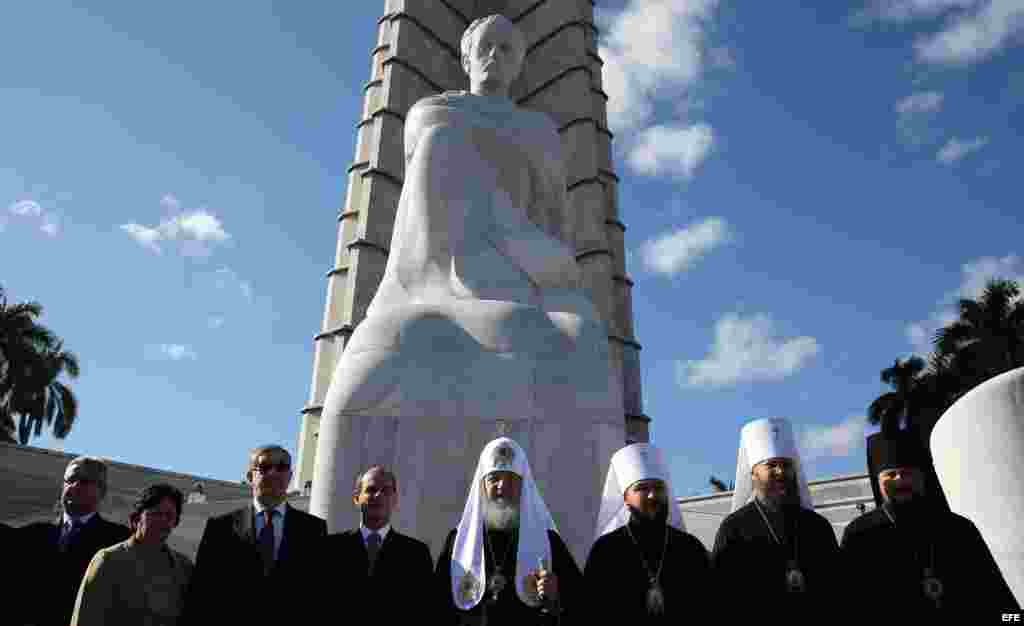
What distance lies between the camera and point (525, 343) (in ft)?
17.5

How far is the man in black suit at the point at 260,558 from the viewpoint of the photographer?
2916 mm

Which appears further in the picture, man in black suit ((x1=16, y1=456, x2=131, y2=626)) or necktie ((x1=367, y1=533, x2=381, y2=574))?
necktie ((x1=367, y1=533, x2=381, y2=574))

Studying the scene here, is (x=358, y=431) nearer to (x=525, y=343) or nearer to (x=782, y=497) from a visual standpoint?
(x=525, y=343)

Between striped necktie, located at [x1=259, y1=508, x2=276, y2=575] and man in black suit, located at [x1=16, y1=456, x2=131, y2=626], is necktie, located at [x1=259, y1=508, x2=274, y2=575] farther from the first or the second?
man in black suit, located at [x1=16, y1=456, x2=131, y2=626]

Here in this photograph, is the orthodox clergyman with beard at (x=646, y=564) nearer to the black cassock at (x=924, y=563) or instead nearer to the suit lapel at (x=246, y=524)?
the black cassock at (x=924, y=563)

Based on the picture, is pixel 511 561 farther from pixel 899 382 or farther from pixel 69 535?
pixel 899 382

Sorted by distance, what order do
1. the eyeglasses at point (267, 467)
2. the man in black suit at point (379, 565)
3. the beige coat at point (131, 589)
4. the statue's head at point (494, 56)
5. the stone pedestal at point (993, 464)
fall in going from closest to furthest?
1. the beige coat at point (131, 589)
2. the man in black suit at point (379, 565)
3. the eyeglasses at point (267, 467)
4. the stone pedestal at point (993, 464)
5. the statue's head at point (494, 56)

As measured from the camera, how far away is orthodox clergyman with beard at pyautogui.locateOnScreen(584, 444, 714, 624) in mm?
2883

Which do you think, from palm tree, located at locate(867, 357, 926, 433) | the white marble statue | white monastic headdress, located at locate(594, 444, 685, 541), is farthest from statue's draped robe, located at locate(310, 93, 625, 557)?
palm tree, located at locate(867, 357, 926, 433)

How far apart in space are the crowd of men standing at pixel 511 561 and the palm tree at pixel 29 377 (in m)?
22.4

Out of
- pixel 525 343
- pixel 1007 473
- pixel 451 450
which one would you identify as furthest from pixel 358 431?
pixel 1007 473

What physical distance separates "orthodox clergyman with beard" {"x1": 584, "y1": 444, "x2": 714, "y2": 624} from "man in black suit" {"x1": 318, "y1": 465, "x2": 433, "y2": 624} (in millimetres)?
709

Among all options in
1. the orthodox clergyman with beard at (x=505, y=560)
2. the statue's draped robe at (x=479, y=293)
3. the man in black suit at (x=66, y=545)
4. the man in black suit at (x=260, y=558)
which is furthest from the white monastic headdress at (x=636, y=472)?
the man in black suit at (x=66, y=545)

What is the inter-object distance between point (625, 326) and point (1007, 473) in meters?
24.5
